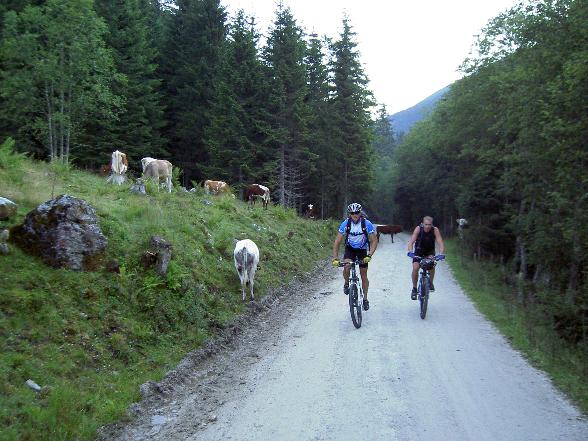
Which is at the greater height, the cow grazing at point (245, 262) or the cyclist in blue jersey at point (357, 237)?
the cyclist in blue jersey at point (357, 237)

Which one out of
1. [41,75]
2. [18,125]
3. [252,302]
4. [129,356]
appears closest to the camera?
[129,356]

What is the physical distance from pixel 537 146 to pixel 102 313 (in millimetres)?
16503

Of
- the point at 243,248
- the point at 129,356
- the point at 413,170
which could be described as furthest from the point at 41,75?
the point at 413,170

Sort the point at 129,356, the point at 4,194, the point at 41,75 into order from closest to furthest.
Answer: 1. the point at 129,356
2. the point at 4,194
3. the point at 41,75

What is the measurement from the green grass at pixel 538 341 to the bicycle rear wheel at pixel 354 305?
2.75 meters

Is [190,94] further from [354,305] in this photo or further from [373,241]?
[354,305]

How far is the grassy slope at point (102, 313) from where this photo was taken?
17.2 ft

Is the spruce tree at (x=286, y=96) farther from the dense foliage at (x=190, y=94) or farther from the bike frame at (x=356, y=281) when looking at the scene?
the bike frame at (x=356, y=281)

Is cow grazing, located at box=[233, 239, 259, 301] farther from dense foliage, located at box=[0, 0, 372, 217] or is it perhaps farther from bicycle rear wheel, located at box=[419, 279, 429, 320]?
dense foliage, located at box=[0, 0, 372, 217]

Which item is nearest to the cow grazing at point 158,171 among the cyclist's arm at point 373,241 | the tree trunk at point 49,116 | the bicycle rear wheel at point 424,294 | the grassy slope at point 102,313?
the grassy slope at point 102,313

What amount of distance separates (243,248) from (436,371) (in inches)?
213

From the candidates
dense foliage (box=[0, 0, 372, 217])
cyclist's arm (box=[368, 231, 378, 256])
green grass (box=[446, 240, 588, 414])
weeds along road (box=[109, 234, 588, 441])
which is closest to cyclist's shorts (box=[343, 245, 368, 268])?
cyclist's arm (box=[368, 231, 378, 256])

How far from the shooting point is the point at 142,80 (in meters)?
34.1

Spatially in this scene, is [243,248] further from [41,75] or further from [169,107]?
[169,107]
